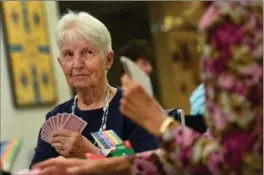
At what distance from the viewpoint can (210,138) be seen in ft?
4.81

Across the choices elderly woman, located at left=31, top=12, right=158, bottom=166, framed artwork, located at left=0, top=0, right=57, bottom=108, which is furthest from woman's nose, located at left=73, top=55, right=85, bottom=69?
framed artwork, located at left=0, top=0, right=57, bottom=108

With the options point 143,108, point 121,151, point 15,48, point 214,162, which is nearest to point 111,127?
point 121,151

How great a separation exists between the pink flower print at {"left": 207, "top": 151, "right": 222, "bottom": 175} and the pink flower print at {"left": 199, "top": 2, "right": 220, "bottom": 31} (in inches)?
11.2

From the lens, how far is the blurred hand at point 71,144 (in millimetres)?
2074

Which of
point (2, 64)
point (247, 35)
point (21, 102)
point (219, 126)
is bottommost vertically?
point (21, 102)

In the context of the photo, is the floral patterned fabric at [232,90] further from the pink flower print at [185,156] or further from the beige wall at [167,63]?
the beige wall at [167,63]

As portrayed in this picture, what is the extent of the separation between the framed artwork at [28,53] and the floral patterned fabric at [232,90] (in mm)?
4067

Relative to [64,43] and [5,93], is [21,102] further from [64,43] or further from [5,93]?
[64,43]

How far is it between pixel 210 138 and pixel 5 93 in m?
4.01

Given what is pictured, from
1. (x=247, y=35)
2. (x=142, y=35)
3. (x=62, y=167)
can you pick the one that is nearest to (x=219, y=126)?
(x=247, y=35)

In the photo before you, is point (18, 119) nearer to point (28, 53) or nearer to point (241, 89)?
point (28, 53)

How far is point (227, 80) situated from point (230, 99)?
0.14ft

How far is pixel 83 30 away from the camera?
7.38ft

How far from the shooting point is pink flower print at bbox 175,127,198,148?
144cm
